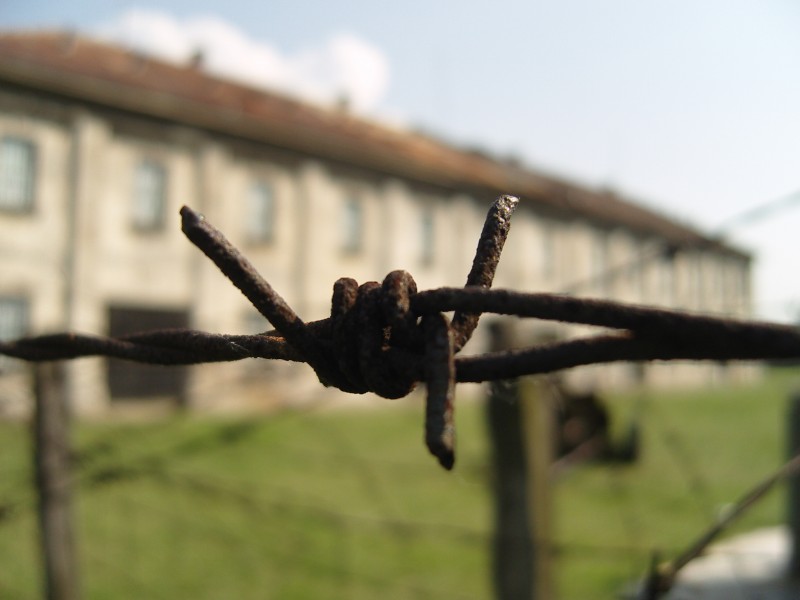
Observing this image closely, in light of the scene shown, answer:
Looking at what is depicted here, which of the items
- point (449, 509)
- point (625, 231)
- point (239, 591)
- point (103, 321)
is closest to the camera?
point (239, 591)

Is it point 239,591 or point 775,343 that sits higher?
point 775,343

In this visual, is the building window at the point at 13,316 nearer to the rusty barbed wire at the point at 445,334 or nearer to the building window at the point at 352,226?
the building window at the point at 352,226

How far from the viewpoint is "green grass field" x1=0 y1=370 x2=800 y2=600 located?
4.59 m

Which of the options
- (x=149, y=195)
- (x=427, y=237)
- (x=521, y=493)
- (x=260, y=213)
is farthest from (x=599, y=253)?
(x=521, y=493)

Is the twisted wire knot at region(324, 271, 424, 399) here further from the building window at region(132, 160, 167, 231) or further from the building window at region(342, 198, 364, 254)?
the building window at region(342, 198, 364, 254)

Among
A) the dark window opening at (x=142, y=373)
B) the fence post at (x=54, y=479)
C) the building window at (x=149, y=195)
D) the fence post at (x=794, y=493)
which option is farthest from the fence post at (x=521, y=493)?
the building window at (x=149, y=195)

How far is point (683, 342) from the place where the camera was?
56cm

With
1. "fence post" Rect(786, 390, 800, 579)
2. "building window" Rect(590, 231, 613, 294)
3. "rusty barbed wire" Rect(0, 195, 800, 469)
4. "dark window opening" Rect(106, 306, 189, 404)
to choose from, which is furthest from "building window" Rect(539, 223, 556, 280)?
"rusty barbed wire" Rect(0, 195, 800, 469)

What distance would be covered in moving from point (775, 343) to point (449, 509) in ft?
23.1

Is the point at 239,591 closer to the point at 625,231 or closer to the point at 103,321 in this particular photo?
the point at 103,321

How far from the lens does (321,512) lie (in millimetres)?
2379

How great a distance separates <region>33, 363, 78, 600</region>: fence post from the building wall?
7315 millimetres

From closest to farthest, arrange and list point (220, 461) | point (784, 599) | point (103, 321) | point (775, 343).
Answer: point (775, 343) → point (784, 599) → point (220, 461) → point (103, 321)

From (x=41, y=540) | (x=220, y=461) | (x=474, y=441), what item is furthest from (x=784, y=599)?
(x=474, y=441)
